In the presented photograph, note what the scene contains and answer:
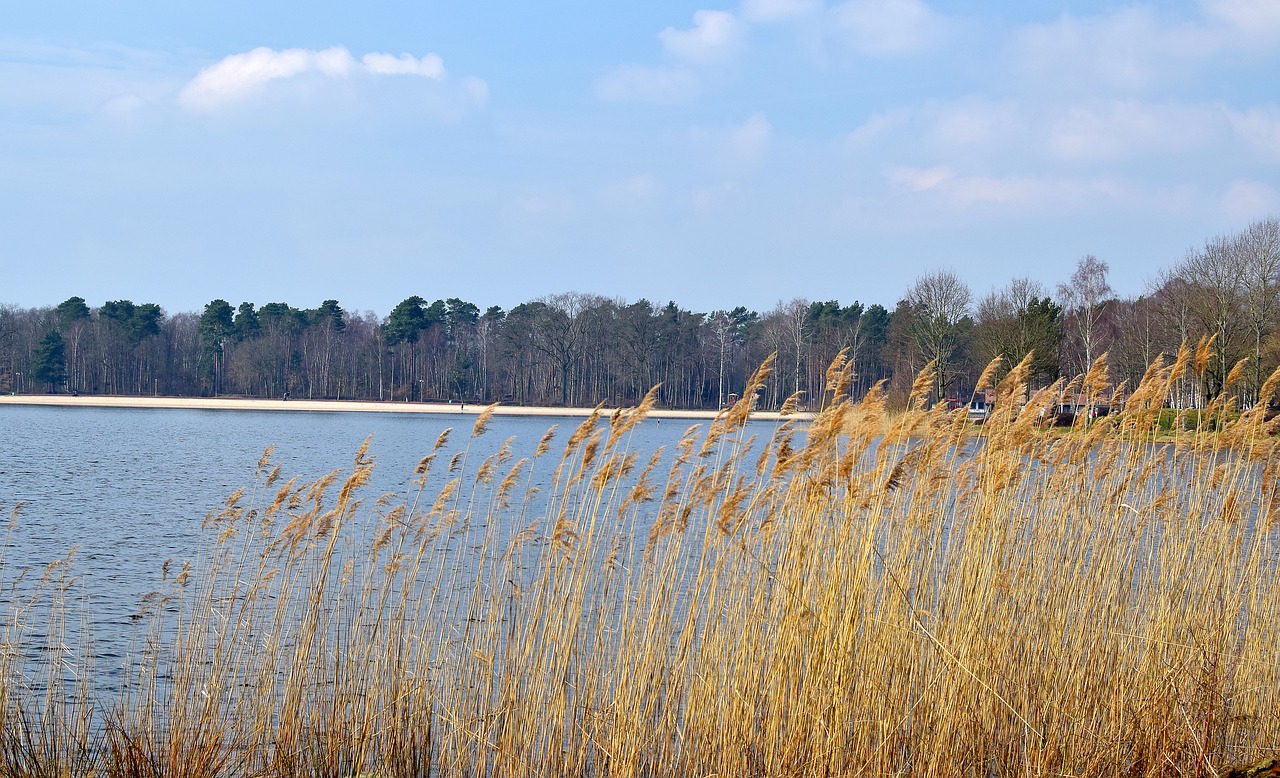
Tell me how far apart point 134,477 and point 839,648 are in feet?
85.8

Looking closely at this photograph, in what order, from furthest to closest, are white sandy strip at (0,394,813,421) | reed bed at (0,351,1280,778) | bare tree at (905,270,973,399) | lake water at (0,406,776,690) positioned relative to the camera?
1. white sandy strip at (0,394,813,421)
2. bare tree at (905,270,973,399)
3. lake water at (0,406,776,690)
4. reed bed at (0,351,1280,778)

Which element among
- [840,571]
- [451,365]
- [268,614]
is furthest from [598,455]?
[451,365]

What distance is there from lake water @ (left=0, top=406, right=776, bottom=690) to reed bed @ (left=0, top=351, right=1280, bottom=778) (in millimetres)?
1538

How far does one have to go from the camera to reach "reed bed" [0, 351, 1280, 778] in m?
5.02

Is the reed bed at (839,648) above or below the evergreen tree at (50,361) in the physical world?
below

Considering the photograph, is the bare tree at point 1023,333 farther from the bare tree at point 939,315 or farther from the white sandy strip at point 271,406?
the white sandy strip at point 271,406

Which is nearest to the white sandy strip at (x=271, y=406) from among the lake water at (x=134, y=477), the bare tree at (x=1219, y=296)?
the lake water at (x=134, y=477)

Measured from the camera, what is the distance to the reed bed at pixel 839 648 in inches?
198

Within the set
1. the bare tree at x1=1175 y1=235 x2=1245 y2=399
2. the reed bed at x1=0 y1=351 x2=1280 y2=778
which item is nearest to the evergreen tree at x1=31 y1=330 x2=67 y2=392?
the bare tree at x1=1175 y1=235 x2=1245 y2=399

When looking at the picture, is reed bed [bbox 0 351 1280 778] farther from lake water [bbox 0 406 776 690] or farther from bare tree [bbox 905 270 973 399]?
bare tree [bbox 905 270 973 399]

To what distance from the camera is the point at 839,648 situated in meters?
4.84

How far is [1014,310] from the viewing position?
50.5 metres

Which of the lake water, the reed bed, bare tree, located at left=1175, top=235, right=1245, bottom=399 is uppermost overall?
bare tree, located at left=1175, top=235, right=1245, bottom=399

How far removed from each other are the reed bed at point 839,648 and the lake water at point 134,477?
5.05 feet
